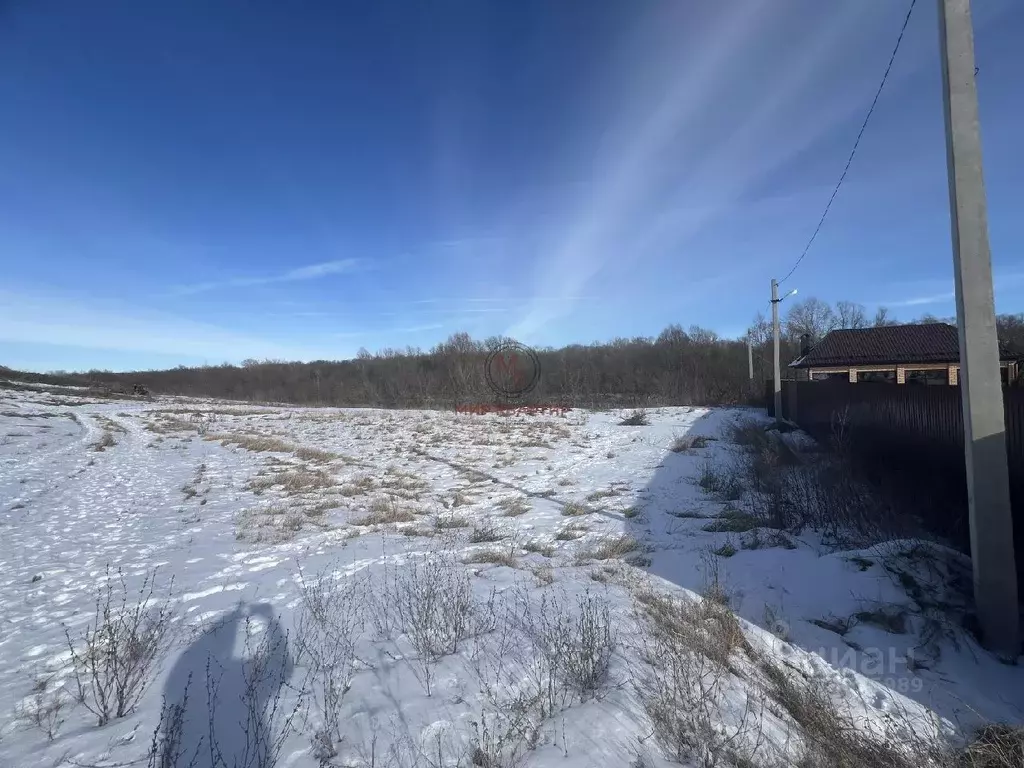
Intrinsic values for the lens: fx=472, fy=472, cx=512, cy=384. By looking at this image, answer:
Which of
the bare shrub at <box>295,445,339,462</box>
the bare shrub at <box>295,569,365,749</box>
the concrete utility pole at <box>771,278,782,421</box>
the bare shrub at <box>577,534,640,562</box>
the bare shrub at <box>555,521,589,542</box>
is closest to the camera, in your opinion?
the bare shrub at <box>295,569,365,749</box>

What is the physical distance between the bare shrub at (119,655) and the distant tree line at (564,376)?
30122 millimetres

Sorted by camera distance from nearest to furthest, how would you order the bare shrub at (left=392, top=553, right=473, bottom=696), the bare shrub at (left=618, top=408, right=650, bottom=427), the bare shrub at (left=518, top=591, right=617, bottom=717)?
the bare shrub at (left=518, top=591, right=617, bottom=717) → the bare shrub at (left=392, top=553, right=473, bottom=696) → the bare shrub at (left=618, top=408, right=650, bottom=427)

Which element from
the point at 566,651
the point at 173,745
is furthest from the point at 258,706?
the point at 566,651

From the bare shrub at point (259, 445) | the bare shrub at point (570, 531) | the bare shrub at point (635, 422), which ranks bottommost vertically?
the bare shrub at point (570, 531)

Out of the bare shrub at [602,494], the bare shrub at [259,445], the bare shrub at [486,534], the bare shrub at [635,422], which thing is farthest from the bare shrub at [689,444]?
the bare shrub at [259,445]

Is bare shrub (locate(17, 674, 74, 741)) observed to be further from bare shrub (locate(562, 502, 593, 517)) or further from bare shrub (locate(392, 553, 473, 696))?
bare shrub (locate(562, 502, 593, 517))

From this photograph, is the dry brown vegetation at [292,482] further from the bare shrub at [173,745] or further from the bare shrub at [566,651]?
the bare shrub at [566,651]

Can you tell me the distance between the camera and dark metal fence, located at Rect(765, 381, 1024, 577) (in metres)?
4.82

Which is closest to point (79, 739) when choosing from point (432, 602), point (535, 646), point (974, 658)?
point (432, 602)

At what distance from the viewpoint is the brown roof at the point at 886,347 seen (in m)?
25.2

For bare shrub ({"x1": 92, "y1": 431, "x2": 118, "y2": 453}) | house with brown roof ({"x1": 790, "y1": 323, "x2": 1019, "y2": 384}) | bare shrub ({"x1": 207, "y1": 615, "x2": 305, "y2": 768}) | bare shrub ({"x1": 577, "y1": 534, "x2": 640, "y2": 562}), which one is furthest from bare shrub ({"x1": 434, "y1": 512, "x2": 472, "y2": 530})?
house with brown roof ({"x1": 790, "y1": 323, "x2": 1019, "y2": 384})

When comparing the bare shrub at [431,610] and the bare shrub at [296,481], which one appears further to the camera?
the bare shrub at [296,481]

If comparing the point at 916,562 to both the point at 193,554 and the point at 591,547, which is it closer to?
the point at 591,547

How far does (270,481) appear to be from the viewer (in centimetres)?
1001
